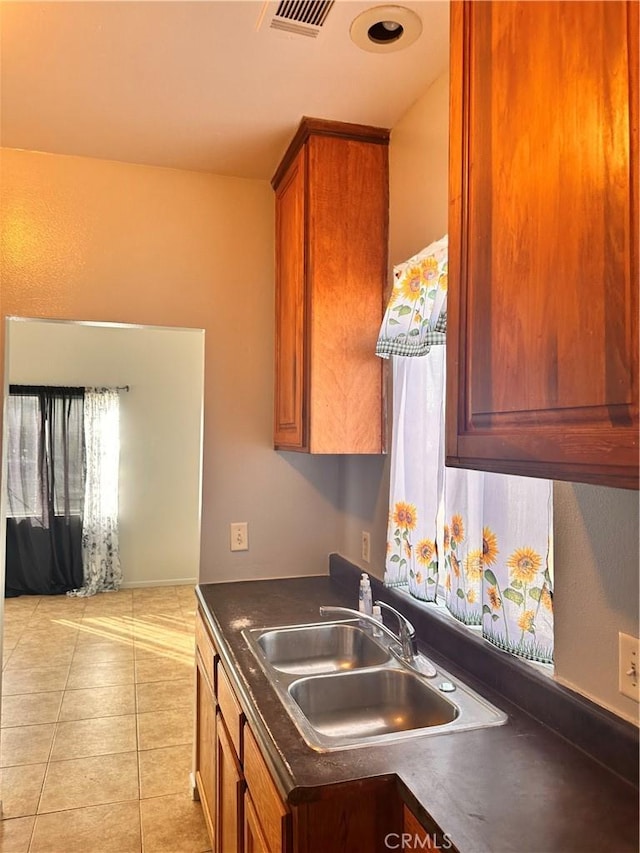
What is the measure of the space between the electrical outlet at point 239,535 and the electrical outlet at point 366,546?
512mm

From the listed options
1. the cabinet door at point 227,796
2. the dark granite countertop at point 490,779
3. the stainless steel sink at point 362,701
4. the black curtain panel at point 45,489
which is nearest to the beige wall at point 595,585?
the dark granite countertop at point 490,779

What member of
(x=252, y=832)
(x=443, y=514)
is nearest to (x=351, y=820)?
(x=252, y=832)

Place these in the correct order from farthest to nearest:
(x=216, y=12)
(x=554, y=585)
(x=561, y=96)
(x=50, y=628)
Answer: (x=50, y=628) < (x=216, y=12) < (x=554, y=585) < (x=561, y=96)

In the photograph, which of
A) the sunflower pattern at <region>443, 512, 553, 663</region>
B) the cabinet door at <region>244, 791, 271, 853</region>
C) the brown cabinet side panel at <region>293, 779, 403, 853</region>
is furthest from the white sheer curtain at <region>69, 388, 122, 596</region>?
the brown cabinet side panel at <region>293, 779, 403, 853</region>

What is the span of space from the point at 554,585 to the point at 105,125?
6.77 ft

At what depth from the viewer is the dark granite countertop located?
90cm

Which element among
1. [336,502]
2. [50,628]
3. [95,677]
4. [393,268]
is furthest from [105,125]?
[50,628]

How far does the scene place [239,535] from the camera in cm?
249

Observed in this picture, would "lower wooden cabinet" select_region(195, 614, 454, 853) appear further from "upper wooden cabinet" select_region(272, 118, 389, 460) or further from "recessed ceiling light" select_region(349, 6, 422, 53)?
"recessed ceiling light" select_region(349, 6, 422, 53)

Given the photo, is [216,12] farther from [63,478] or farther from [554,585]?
[63,478]

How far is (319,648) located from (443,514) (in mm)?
623

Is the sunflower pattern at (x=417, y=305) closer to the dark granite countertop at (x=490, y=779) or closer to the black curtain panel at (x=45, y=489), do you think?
the dark granite countertop at (x=490, y=779)

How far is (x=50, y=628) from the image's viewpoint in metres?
4.67

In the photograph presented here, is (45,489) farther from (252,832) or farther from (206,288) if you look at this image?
(252,832)
